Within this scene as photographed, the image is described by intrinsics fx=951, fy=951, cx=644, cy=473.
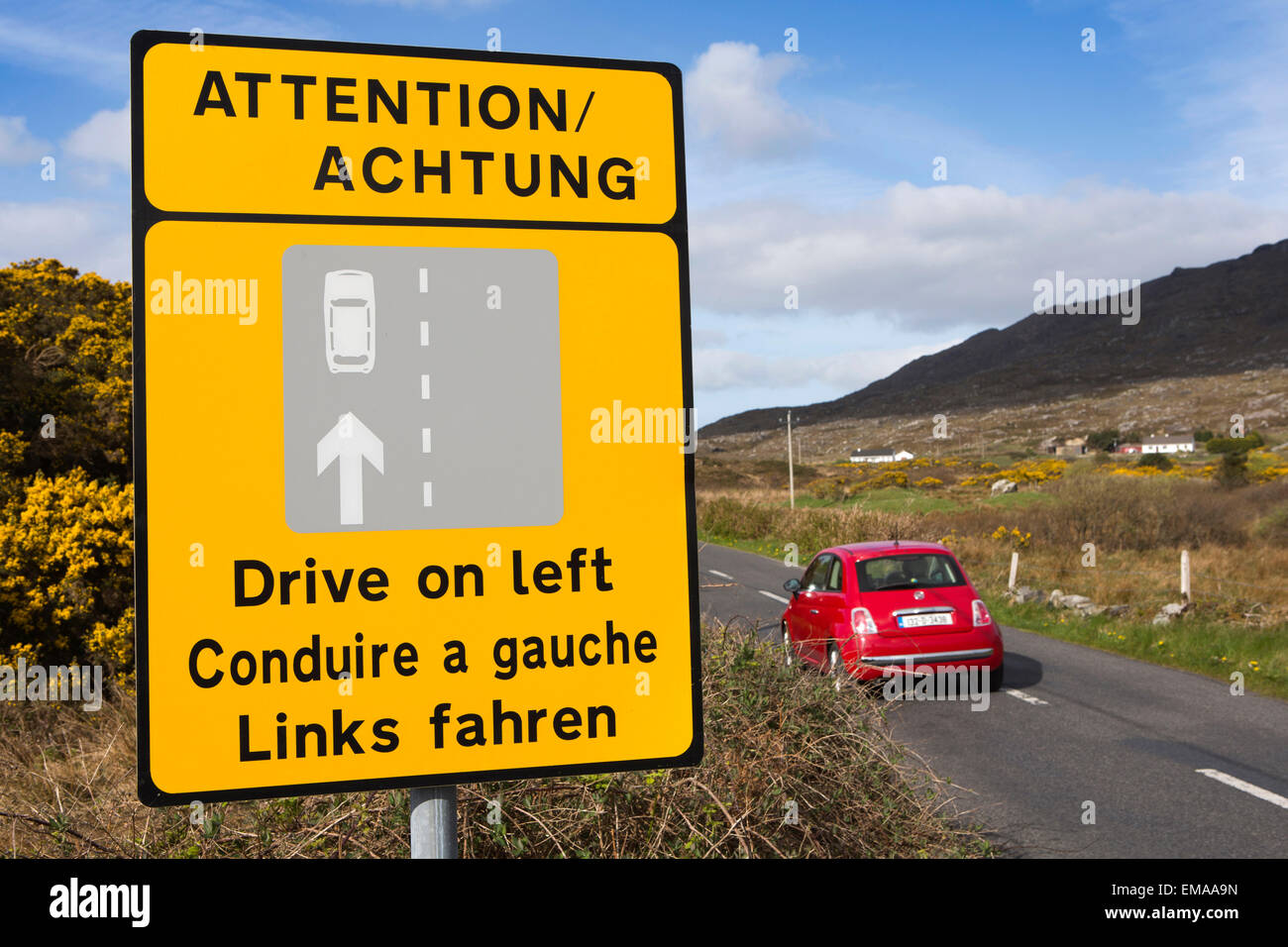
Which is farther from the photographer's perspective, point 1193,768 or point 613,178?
point 1193,768

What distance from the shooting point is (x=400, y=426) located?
1.51 meters

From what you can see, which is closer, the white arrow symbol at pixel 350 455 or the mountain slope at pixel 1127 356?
the white arrow symbol at pixel 350 455

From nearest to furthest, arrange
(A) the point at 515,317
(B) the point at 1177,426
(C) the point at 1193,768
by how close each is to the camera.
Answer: (A) the point at 515,317 → (C) the point at 1193,768 → (B) the point at 1177,426

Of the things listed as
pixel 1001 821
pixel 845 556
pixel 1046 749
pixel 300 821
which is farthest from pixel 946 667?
pixel 300 821

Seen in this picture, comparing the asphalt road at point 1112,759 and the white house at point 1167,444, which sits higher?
the white house at point 1167,444

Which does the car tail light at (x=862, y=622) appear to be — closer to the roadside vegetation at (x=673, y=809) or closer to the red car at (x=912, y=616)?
the red car at (x=912, y=616)

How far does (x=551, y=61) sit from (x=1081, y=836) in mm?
5808

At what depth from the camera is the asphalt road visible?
19.1ft

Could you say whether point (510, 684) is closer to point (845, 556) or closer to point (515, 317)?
point (515, 317)

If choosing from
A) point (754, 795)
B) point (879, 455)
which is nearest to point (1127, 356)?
point (879, 455)

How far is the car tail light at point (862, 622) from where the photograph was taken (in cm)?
1010

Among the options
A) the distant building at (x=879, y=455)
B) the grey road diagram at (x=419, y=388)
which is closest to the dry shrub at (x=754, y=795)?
the grey road diagram at (x=419, y=388)
